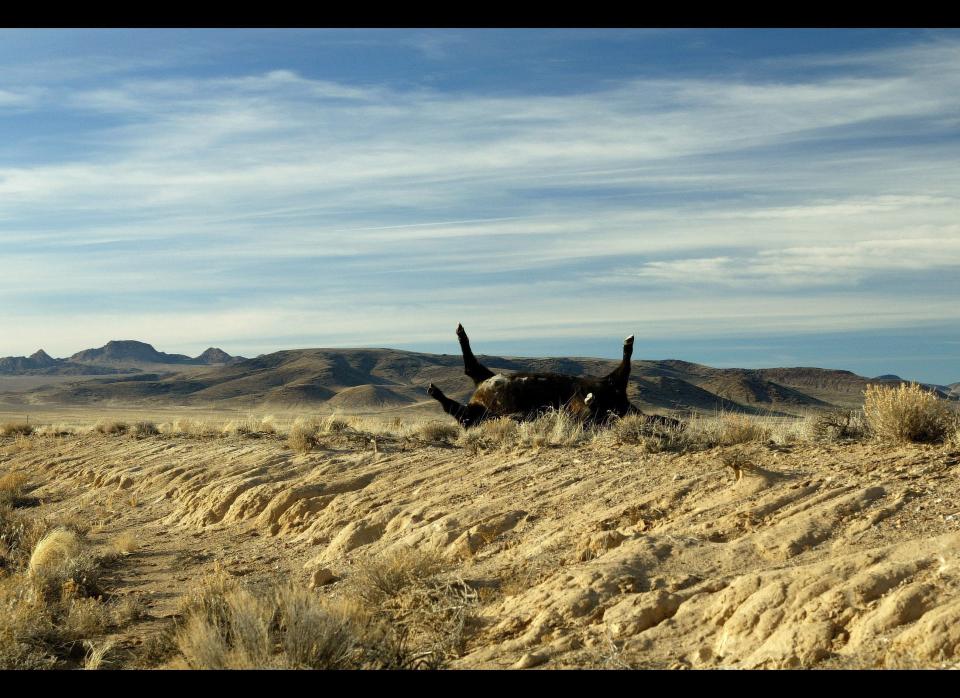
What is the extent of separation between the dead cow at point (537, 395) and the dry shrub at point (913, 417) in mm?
6361

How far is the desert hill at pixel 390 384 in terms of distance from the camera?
75812mm

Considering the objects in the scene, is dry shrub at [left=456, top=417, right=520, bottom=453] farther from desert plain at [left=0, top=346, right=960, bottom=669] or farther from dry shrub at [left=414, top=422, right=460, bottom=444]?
dry shrub at [left=414, top=422, right=460, bottom=444]

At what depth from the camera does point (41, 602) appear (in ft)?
30.9

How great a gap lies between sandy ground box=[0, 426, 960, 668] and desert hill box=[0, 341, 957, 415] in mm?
54903

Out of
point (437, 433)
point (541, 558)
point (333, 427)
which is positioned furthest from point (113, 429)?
point (541, 558)

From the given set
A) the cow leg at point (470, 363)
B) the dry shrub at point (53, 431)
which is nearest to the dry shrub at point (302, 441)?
the cow leg at point (470, 363)

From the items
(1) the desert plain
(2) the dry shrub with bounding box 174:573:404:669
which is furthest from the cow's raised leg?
(2) the dry shrub with bounding box 174:573:404:669

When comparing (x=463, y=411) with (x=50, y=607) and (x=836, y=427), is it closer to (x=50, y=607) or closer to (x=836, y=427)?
(x=836, y=427)

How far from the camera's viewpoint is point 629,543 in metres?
8.05

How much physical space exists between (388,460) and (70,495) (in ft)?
26.7

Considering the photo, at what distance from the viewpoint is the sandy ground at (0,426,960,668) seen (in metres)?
6.01

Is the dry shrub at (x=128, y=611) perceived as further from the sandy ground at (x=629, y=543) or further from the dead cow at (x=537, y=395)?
the dead cow at (x=537, y=395)
